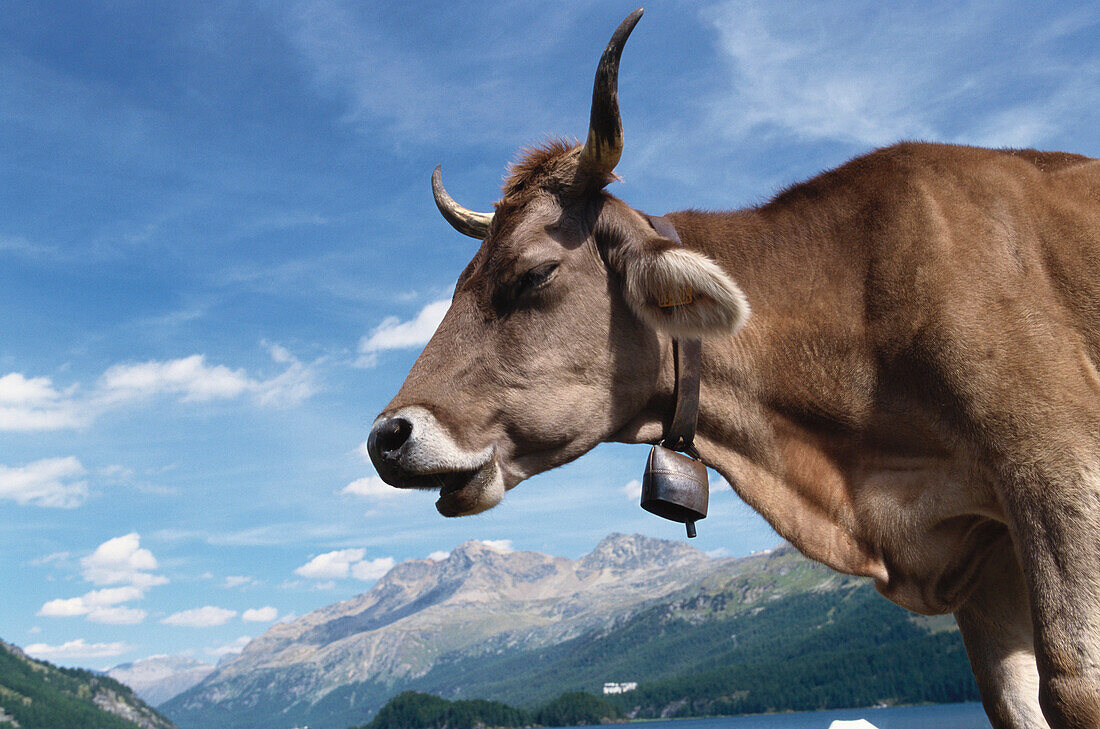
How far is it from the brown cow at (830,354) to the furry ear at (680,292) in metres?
0.01

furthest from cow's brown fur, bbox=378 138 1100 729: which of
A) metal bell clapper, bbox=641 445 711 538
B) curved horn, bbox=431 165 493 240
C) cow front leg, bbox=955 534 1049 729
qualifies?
curved horn, bbox=431 165 493 240

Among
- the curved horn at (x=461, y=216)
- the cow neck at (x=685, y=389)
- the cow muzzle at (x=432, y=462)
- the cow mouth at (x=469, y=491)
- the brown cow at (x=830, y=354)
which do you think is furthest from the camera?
the curved horn at (x=461, y=216)

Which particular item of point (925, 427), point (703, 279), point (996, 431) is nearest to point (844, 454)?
point (925, 427)

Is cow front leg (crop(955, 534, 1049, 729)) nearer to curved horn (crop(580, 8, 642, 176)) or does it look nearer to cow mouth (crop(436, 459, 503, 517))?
cow mouth (crop(436, 459, 503, 517))

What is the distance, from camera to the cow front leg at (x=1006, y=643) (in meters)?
5.04

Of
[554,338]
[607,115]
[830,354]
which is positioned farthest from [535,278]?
[830,354]

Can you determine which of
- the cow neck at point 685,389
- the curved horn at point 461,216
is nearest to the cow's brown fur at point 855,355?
the cow neck at point 685,389

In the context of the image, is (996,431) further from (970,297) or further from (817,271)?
(817,271)

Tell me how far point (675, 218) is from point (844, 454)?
1923 millimetres

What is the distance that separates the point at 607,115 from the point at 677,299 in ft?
3.66

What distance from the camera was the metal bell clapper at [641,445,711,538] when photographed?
486 cm

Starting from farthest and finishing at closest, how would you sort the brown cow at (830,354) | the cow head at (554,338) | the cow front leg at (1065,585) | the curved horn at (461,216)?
the curved horn at (461,216)
the cow head at (554,338)
the brown cow at (830,354)
the cow front leg at (1065,585)

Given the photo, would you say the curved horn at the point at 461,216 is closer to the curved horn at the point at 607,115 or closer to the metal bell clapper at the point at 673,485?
the curved horn at the point at 607,115

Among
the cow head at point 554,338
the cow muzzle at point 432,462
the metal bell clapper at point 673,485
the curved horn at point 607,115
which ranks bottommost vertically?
the metal bell clapper at point 673,485
